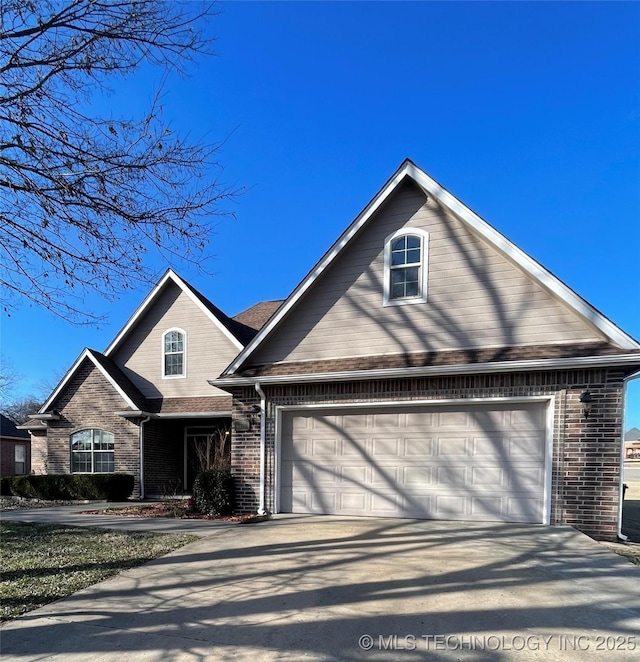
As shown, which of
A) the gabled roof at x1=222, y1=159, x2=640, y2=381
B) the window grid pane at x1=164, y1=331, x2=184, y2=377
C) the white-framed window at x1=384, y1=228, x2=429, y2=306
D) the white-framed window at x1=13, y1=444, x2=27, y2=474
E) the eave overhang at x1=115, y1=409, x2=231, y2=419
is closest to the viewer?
the gabled roof at x1=222, y1=159, x2=640, y2=381

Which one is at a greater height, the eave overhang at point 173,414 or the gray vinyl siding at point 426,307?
the gray vinyl siding at point 426,307

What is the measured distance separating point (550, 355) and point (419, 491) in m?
3.48

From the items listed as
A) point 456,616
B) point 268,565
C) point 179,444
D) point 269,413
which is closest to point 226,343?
point 179,444

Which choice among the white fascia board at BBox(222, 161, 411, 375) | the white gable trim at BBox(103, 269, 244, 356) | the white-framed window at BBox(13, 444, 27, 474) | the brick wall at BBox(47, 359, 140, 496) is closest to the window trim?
the white gable trim at BBox(103, 269, 244, 356)

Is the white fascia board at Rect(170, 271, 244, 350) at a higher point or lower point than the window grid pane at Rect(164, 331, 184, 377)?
higher

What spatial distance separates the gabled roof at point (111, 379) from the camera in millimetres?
15506

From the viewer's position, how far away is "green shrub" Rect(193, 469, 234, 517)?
1014 cm

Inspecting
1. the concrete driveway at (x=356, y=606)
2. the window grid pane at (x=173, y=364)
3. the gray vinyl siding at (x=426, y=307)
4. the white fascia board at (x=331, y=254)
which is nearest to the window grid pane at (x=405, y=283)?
the gray vinyl siding at (x=426, y=307)

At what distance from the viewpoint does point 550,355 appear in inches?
317

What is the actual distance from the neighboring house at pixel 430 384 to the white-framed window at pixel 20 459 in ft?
88.5

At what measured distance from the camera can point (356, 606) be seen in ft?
15.2

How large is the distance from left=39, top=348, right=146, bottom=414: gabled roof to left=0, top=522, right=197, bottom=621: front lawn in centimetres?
611

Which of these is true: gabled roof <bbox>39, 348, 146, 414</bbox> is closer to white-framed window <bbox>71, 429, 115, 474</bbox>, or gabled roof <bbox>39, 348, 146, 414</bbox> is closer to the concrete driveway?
white-framed window <bbox>71, 429, 115, 474</bbox>

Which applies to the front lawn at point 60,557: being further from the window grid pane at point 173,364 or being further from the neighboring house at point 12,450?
the neighboring house at point 12,450
